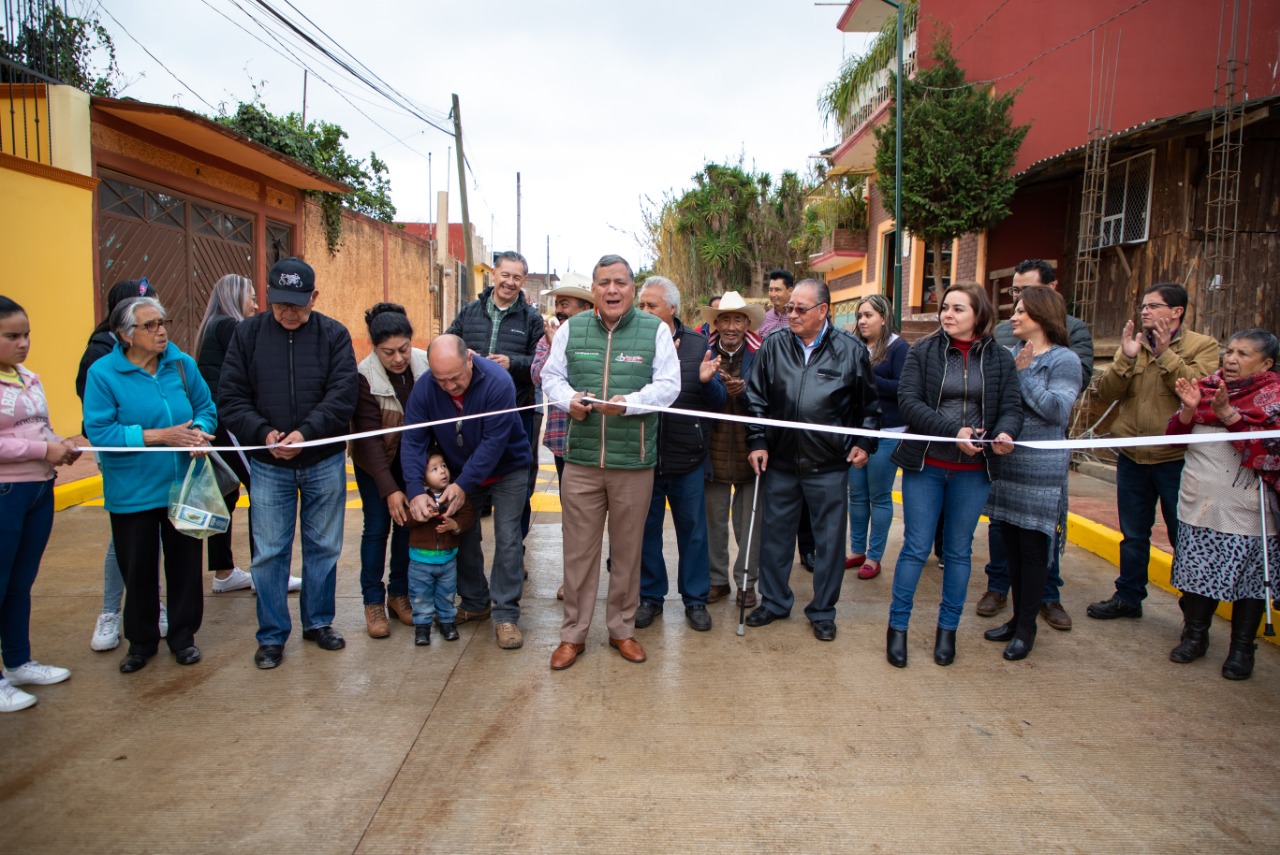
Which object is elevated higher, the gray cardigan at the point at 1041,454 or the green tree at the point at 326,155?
the green tree at the point at 326,155

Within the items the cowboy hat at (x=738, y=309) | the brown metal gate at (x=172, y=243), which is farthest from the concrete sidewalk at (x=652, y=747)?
the brown metal gate at (x=172, y=243)

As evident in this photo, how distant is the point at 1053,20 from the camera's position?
14.1 meters

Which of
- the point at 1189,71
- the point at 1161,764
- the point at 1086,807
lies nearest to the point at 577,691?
the point at 1086,807

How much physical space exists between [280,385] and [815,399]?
110 inches

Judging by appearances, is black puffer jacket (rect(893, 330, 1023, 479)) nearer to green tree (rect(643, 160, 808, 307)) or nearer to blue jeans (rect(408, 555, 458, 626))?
blue jeans (rect(408, 555, 458, 626))

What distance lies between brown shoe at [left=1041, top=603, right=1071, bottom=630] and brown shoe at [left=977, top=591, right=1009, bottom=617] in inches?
9.0

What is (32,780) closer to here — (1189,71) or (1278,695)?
(1278,695)

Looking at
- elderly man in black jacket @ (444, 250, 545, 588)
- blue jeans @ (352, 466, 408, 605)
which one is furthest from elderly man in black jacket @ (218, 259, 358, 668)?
elderly man in black jacket @ (444, 250, 545, 588)

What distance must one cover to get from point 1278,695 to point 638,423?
3279 mm

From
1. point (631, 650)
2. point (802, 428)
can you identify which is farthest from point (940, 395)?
point (631, 650)

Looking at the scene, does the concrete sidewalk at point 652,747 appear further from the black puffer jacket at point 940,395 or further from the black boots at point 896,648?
the black puffer jacket at point 940,395

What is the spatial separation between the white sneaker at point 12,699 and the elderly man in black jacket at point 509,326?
278cm

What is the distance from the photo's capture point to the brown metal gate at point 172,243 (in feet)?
33.2

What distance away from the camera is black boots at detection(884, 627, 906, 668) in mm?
3998
